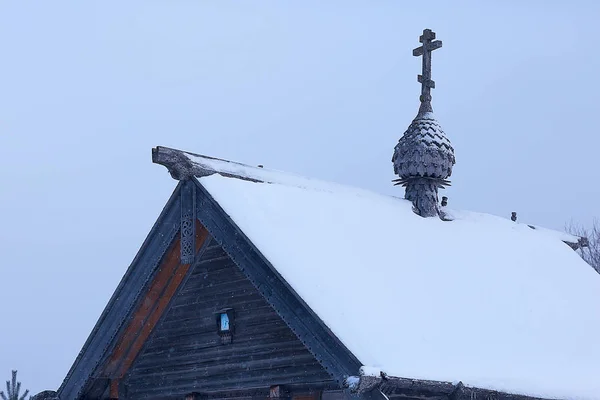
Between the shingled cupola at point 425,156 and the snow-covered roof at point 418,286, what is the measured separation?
39 centimetres

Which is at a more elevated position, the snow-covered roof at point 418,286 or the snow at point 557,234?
the snow at point 557,234

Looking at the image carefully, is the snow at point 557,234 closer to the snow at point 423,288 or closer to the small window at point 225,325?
the snow at point 423,288

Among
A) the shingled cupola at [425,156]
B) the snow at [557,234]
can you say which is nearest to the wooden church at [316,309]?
the shingled cupola at [425,156]

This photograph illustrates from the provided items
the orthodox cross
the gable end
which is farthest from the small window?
the orthodox cross

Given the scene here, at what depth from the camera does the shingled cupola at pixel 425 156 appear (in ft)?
61.9

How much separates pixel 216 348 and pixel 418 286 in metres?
2.74

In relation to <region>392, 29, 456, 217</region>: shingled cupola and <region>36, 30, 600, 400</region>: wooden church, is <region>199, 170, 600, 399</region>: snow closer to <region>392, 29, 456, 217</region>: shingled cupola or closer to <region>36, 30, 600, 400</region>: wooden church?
<region>36, 30, 600, 400</region>: wooden church

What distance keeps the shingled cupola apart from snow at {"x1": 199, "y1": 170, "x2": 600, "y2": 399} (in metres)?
0.43

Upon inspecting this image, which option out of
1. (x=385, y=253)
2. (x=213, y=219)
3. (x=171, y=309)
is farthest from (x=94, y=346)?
(x=385, y=253)

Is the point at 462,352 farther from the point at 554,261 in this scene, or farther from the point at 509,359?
the point at 554,261

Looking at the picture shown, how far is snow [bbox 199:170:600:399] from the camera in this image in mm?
13664

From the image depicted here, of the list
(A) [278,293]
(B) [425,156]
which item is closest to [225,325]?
(A) [278,293]

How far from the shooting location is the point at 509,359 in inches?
593

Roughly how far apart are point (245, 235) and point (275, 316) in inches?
43.4
